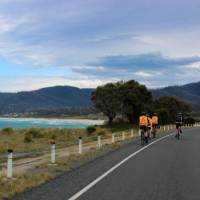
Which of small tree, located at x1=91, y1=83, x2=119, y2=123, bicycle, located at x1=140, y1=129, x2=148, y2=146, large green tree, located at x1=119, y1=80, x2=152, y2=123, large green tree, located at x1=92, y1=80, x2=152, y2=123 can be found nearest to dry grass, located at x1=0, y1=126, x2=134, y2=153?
bicycle, located at x1=140, y1=129, x2=148, y2=146

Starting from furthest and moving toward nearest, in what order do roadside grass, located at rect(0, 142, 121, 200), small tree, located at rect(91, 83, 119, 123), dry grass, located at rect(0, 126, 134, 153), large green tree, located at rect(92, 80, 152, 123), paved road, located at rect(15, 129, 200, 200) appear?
small tree, located at rect(91, 83, 119, 123) < large green tree, located at rect(92, 80, 152, 123) < dry grass, located at rect(0, 126, 134, 153) < roadside grass, located at rect(0, 142, 121, 200) < paved road, located at rect(15, 129, 200, 200)

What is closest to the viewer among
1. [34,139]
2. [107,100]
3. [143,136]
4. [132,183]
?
[132,183]

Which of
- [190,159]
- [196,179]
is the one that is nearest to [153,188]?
[196,179]

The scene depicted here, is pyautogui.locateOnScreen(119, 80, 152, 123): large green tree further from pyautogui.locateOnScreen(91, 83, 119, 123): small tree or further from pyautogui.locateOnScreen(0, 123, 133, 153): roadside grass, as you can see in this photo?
pyautogui.locateOnScreen(0, 123, 133, 153): roadside grass

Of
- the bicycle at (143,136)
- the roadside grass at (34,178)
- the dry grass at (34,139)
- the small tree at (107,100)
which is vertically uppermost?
the small tree at (107,100)

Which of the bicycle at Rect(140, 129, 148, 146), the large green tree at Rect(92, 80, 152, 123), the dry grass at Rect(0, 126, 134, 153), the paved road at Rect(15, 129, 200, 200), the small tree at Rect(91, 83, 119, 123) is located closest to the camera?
the paved road at Rect(15, 129, 200, 200)

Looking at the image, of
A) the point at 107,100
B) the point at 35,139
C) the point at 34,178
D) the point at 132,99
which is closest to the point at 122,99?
the point at 132,99

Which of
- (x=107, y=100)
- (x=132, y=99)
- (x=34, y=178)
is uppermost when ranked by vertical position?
(x=132, y=99)

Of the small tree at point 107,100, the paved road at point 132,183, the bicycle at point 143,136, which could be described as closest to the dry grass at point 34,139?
the bicycle at point 143,136

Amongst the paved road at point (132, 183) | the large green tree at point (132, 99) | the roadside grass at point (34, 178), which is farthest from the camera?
the large green tree at point (132, 99)

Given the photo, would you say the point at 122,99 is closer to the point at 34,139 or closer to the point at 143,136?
the point at 34,139

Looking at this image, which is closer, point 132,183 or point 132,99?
point 132,183

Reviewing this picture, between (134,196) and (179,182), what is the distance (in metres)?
2.68

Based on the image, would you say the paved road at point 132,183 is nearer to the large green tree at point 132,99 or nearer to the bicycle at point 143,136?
the bicycle at point 143,136
